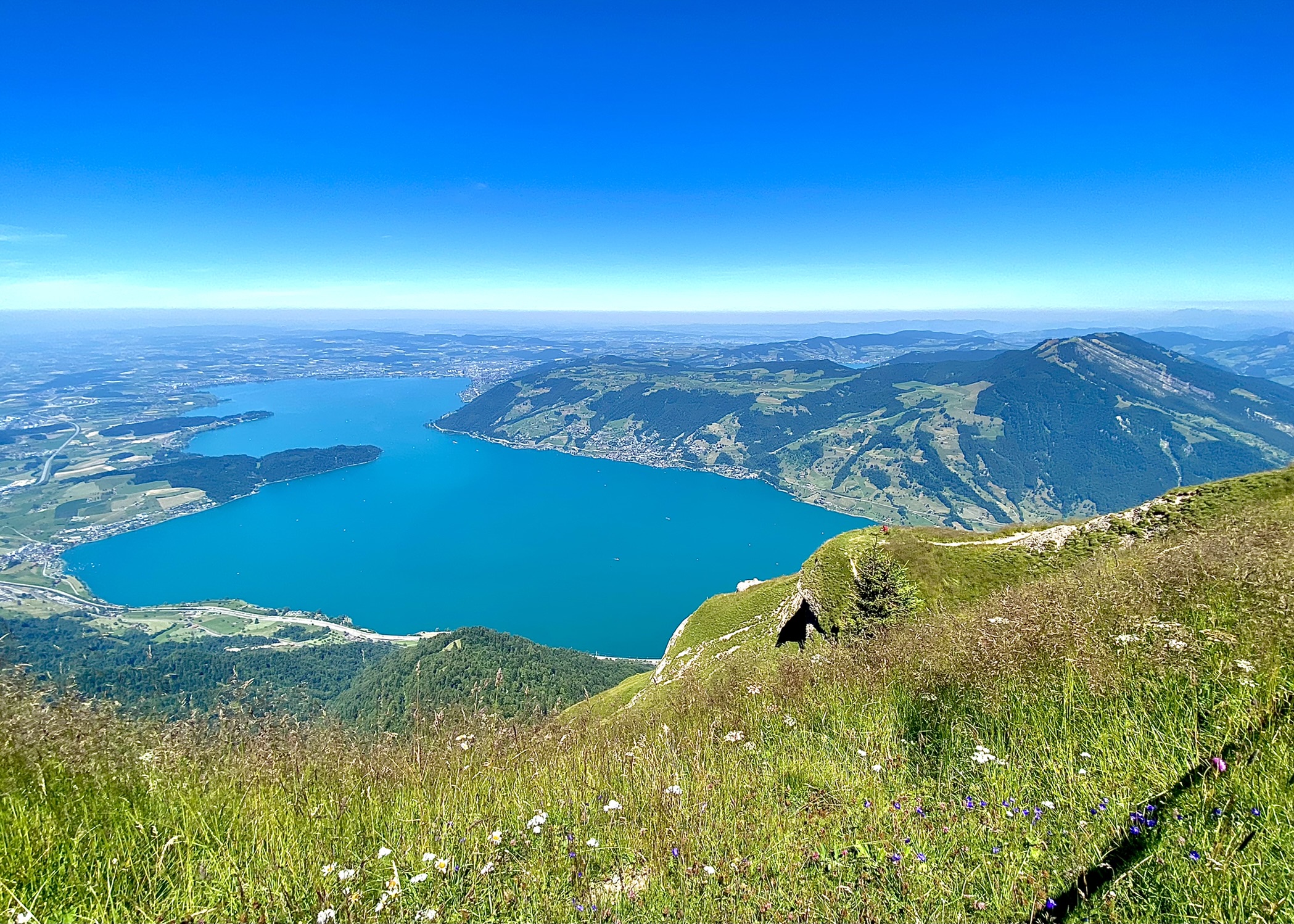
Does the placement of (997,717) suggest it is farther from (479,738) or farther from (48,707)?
(48,707)

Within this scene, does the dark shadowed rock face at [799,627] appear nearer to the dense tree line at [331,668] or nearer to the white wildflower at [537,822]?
the dense tree line at [331,668]

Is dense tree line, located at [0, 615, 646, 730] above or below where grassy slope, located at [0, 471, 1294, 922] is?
below

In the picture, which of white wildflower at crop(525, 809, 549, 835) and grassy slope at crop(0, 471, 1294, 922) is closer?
grassy slope at crop(0, 471, 1294, 922)

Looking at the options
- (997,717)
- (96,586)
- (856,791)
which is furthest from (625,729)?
(96,586)

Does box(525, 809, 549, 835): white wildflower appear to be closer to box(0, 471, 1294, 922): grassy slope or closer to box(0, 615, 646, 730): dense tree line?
box(0, 471, 1294, 922): grassy slope

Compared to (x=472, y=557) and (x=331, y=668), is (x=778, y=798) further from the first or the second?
(x=472, y=557)

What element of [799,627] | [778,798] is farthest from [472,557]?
[778,798]

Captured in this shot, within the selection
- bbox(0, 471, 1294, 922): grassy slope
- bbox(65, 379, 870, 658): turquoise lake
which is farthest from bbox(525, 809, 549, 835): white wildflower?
bbox(65, 379, 870, 658): turquoise lake

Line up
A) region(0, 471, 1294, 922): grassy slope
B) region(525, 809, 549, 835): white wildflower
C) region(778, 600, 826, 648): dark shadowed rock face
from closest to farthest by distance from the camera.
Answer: region(0, 471, 1294, 922): grassy slope
region(525, 809, 549, 835): white wildflower
region(778, 600, 826, 648): dark shadowed rock face
